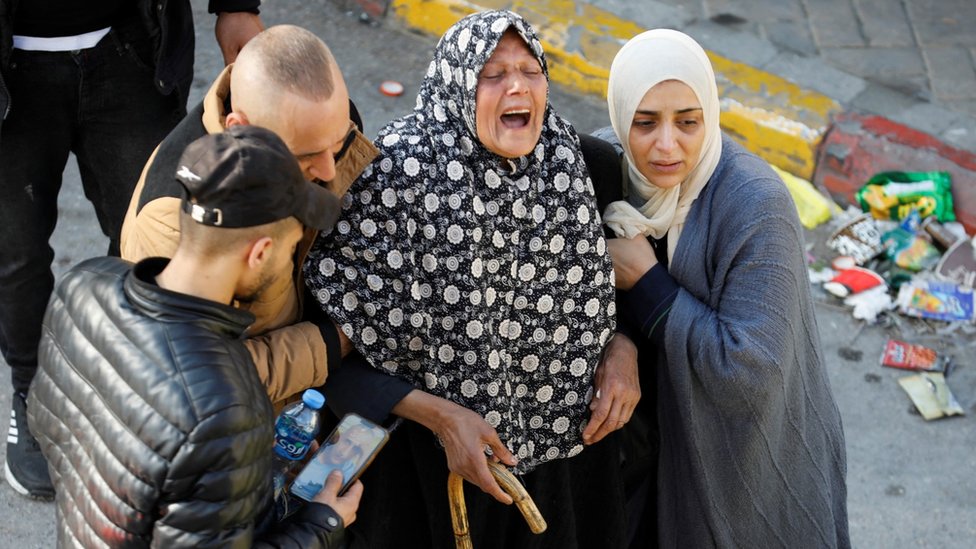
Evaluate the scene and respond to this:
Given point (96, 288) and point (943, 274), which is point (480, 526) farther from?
point (943, 274)

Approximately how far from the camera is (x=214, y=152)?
1.90 metres

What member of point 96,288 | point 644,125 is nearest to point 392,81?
point 644,125

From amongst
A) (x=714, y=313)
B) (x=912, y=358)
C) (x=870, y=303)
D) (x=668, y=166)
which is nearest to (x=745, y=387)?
(x=714, y=313)

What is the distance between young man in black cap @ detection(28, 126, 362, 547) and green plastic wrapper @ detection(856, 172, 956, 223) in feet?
11.3

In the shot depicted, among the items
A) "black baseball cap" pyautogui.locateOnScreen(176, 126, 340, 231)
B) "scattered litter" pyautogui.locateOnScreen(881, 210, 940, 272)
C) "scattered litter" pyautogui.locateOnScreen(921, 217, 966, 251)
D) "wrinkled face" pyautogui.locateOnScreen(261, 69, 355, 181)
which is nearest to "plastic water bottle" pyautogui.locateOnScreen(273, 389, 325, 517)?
"wrinkled face" pyautogui.locateOnScreen(261, 69, 355, 181)

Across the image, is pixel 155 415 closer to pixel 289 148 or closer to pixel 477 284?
pixel 289 148

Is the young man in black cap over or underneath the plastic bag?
over

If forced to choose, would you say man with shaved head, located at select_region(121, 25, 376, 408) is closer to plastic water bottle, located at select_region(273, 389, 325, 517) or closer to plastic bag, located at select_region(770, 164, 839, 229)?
plastic water bottle, located at select_region(273, 389, 325, 517)

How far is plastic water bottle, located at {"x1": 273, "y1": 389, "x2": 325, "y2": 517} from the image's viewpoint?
2380mm

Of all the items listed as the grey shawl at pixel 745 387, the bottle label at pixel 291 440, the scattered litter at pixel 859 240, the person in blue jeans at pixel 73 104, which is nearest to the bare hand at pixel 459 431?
the bottle label at pixel 291 440

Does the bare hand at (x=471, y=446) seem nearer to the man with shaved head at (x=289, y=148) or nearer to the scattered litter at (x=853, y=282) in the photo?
the man with shaved head at (x=289, y=148)

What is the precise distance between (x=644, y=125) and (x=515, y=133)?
1.25 feet

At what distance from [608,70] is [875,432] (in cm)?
225

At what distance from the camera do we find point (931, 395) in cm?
412
